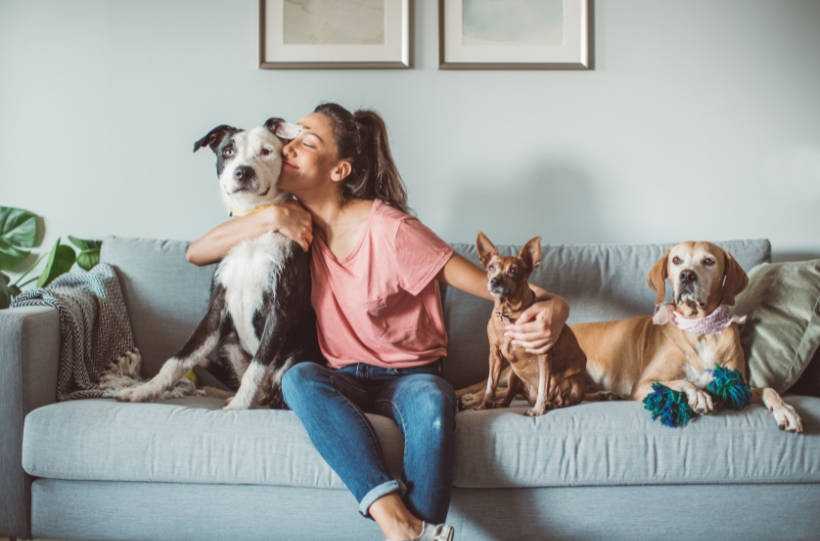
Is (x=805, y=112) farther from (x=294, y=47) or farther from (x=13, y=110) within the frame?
(x=13, y=110)

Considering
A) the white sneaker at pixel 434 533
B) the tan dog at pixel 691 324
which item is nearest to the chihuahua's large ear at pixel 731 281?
the tan dog at pixel 691 324

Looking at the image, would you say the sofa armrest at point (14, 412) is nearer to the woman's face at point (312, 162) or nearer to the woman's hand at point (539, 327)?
the woman's face at point (312, 162)

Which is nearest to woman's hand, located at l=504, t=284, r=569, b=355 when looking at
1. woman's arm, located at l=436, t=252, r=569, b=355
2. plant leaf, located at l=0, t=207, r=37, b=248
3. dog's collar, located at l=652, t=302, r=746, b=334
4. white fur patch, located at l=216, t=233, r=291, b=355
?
woman's arm, located at l=436, t=252, r=569, b=355

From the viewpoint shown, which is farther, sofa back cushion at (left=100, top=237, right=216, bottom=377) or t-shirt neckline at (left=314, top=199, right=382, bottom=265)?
sofa back cushion at (left=100, top=237, right=216, bottom=377)

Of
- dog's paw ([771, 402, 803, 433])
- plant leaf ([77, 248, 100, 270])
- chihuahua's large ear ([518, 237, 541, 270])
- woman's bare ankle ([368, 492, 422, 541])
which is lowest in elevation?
woman's bare ankle ([368, 492, 422, 541])

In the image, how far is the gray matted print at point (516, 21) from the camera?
7.95 ft

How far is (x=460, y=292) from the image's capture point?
2.08 meters

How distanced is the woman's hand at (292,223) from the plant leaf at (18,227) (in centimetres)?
138

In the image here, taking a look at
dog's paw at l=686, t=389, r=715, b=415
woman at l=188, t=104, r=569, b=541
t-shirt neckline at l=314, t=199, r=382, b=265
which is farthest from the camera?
t-shirt neckline at l=314, t=199, r=382, b=265

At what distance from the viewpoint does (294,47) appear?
2.43 m

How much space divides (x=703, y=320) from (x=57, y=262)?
90.5 inches

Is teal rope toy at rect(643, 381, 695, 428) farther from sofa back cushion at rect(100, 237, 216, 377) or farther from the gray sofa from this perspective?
sofa back cushion at rect(100, 237, 216, 377)

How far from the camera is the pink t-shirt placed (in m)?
1.64

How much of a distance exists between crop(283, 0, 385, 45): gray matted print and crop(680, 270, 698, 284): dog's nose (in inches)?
59.3
